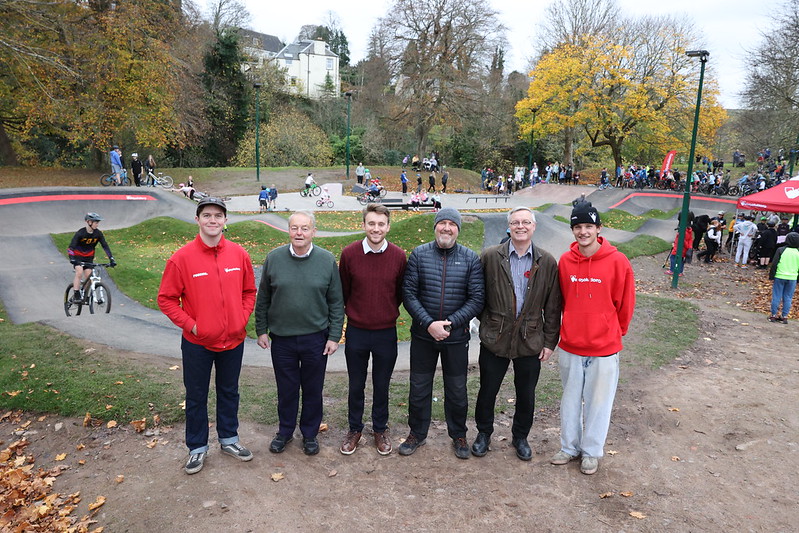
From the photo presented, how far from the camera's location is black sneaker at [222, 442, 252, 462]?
4.16 m

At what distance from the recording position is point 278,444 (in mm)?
4312

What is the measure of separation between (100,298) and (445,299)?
8192mm

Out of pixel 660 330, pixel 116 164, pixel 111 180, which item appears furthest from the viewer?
pixel 111 180

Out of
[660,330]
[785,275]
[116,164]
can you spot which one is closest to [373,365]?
[660,330]

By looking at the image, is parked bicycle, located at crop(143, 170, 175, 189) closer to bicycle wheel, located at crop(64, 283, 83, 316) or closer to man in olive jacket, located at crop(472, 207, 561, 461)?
bicycle wheel, located at crop(64, 283, 83, 316)

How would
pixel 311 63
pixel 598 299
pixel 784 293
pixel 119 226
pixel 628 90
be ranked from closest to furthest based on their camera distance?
pixel 598 299
pixel 784 293
pixel 119 226
pixel 628 90
pixel 311 63

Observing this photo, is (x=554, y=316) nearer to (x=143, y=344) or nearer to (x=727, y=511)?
(x=727, y=511)

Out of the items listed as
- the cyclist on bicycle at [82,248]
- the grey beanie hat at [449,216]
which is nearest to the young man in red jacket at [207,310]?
the grey beanie hat at [449,216]

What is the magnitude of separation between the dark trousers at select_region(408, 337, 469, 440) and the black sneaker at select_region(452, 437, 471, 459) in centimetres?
4

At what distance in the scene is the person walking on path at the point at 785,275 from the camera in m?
9.49

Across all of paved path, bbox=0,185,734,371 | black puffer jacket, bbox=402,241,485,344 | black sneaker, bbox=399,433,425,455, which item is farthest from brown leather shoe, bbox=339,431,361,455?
paved path, bbox=0,185,734,371

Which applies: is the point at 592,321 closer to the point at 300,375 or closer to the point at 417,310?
the point at 417,310

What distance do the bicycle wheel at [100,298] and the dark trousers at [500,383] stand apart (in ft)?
26.4

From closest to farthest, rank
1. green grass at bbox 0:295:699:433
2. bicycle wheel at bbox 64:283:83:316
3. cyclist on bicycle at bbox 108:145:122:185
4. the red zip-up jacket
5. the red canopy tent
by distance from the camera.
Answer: the red zip-up jacket
green grass at bbox 0:295:699:433
bicycle wheel at bbox 64:283:83:316
the red canopy tent
cyclist on bicycle at bbox 108:145:122:185
